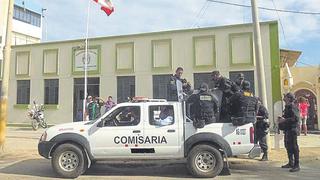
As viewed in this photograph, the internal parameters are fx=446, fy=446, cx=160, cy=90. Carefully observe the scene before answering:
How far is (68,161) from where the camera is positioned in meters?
10.5

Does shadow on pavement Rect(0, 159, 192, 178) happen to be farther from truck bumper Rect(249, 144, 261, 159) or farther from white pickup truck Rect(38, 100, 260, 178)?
truck bumper Rect(249, 144, 261, 159)

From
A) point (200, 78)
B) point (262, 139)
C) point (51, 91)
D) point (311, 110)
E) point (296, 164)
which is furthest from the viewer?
point (51, 91)

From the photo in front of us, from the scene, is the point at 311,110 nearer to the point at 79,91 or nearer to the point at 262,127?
the point at 262,127

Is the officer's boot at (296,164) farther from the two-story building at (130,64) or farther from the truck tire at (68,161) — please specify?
the two-story building at (130,64)

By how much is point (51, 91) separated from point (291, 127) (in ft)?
64.8

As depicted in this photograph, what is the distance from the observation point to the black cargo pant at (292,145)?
36.9 ft

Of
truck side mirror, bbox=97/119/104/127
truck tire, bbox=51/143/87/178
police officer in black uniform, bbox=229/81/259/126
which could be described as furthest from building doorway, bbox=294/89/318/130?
truck tire, bbox=51/143/87/178

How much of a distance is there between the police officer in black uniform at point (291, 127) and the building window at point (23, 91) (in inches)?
828

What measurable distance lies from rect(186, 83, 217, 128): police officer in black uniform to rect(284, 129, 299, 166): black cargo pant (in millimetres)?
2323

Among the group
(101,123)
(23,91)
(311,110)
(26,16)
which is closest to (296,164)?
(101,123)

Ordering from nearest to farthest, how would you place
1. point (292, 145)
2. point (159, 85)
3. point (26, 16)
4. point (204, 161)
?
point (204, 161)
point (292, 145)
point (159, 85)
point (26, 16)

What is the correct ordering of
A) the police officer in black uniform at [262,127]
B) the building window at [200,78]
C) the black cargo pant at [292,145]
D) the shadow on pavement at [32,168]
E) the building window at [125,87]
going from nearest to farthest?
1. the shadow on pavement at [32,168]
2. the black cargo pant at [292,145]
3. the police officer in black uniform at [262,127]
4. the building window at [200,78]
5. the building window at [125,87]

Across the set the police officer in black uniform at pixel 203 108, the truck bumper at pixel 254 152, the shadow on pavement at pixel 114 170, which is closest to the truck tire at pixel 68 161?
the shadow on pavement at pixel 114 170

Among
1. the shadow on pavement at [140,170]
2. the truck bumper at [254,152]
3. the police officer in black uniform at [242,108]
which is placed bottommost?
the shadow on pavement at [140,170]
